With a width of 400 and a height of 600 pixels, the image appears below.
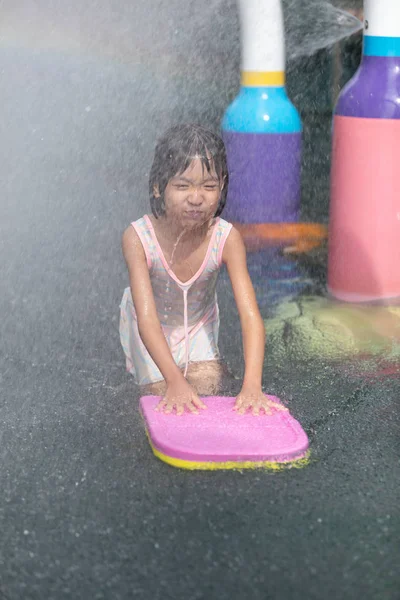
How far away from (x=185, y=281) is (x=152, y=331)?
336mm

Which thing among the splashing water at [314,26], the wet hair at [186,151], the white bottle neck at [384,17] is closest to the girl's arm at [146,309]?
the wet hair at [186,151]

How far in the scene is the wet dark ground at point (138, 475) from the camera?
81.7 inches

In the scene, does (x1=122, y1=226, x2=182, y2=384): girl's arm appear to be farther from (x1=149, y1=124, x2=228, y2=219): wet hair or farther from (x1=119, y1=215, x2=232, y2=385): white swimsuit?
(x1=149, y1=124, x2=228, y2=219): wet hair

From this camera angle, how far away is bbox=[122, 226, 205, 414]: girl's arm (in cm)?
286

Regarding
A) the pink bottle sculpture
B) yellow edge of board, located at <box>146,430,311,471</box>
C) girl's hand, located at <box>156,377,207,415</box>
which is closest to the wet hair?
girl's hand, located at <box>156,377,207,415</box>

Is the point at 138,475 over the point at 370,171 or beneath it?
beneath

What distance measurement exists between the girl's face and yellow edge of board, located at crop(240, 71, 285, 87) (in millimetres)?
1563

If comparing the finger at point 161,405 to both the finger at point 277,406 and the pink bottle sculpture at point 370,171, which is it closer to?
the finger at point 277,406

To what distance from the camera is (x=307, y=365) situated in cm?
338

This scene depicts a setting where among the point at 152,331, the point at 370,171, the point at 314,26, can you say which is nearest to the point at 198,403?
the point at 152,331

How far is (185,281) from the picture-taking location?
3238 mm

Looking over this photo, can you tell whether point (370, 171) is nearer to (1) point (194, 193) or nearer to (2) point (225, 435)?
(1) point (194, 193)

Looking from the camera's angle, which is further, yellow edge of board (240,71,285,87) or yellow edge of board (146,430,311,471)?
yellow edge of board (240,71,285,87)

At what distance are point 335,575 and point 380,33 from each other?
2531 mm
